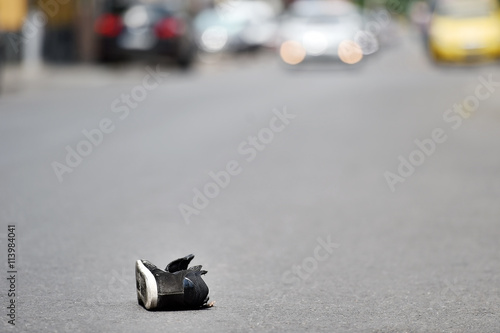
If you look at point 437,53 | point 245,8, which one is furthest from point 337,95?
point 245,8

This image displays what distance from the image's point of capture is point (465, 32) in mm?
29078

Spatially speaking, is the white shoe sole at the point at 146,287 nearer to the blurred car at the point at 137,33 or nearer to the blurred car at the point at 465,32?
the blurred car at the point at 137,33

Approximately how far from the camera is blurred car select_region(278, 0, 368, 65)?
28719mm

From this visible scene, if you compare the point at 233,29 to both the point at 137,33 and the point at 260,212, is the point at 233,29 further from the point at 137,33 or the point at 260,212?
the point at 260,212

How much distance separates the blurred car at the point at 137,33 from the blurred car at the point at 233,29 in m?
10.9

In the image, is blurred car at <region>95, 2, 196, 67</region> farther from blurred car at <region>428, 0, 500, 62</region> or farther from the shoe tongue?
the shoe tongue

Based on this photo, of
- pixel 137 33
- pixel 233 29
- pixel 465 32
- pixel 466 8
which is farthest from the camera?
pixel 233 29

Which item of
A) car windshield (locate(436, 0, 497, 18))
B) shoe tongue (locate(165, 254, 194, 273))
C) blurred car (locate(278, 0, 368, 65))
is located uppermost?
car windshield (locate(436, 0, 497, 18))

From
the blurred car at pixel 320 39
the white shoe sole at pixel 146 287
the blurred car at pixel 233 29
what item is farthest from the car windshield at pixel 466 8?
the white shoe sole at pixel 146 287

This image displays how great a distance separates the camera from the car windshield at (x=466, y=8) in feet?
98.3

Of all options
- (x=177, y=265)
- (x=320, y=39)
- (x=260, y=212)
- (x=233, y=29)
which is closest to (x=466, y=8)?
(x=320, y=39)

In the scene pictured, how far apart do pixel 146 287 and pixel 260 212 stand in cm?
357

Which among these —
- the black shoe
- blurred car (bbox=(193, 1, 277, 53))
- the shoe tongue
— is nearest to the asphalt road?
the black shoe

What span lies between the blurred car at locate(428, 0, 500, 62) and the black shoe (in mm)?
24282
